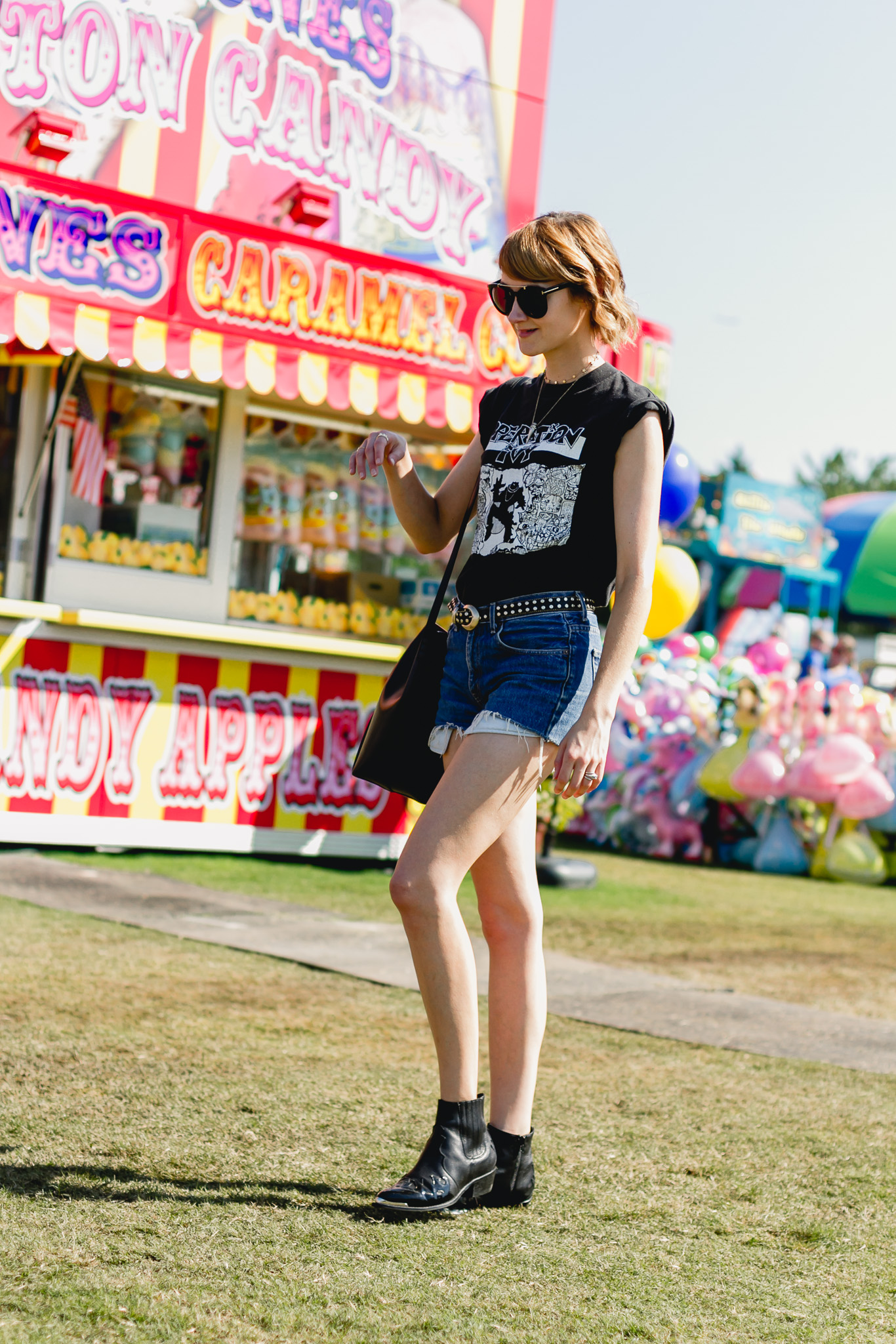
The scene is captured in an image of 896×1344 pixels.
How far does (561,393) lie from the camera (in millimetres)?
2795

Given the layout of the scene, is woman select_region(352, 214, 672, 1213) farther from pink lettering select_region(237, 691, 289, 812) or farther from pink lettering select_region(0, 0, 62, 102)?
pink lettering select_region(0, 0, 62, 102)

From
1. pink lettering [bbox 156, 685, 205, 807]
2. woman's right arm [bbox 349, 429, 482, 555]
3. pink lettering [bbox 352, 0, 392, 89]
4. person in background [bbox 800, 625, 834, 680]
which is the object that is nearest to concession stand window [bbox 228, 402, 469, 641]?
pink lettering [bbox 156, 685, 205, 807]

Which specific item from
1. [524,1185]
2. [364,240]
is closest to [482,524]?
[524,1185]

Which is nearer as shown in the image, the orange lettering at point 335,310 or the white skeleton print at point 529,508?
the white skeleton print at point 529,508

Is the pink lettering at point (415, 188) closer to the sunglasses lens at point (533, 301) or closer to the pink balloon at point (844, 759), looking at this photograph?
the pink balloon at point (844, 759)

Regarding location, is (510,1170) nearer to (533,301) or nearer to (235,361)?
(533,301)

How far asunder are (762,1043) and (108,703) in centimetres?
408

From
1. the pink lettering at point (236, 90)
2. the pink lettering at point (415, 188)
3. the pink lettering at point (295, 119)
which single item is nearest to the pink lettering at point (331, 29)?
the pink lettering at point (295, 119)

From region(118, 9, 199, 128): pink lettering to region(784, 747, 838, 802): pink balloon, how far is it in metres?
5.66

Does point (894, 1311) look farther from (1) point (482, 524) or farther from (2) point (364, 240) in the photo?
(2) point (364, 240)

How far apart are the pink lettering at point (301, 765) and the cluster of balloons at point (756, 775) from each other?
2835 mm

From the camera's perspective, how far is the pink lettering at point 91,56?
752 centimetres

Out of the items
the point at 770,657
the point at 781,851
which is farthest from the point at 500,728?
the point at 770,657

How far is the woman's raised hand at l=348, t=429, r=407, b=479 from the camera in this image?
111 inches
